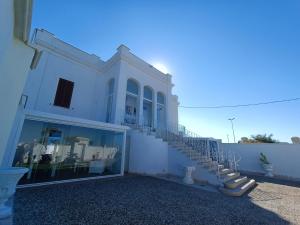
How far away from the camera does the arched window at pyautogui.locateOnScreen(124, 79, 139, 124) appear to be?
35.1ft

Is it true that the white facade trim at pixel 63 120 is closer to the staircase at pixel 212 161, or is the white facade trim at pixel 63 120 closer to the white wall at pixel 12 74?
the white wall at pixel 12 74

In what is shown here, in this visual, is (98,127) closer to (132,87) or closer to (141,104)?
(141,104)

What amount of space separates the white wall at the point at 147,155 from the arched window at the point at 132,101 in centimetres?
237

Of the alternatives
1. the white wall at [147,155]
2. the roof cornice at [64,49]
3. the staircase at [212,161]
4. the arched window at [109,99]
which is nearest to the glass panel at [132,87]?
the arched window at [109,99]

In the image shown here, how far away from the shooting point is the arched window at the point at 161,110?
1216cm

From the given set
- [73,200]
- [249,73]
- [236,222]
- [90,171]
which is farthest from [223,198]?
[249,73]

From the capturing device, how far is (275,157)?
10328 millimetres

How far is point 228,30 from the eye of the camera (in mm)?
6336

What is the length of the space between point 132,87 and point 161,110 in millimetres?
3139

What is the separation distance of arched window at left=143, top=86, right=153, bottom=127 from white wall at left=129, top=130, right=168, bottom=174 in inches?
131

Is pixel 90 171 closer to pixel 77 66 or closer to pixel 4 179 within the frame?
pixel 4 179

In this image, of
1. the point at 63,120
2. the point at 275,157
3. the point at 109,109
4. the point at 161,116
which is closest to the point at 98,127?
the point at 63,120

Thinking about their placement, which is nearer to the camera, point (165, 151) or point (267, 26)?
point (267, 26)

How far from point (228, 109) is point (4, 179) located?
15250mm
